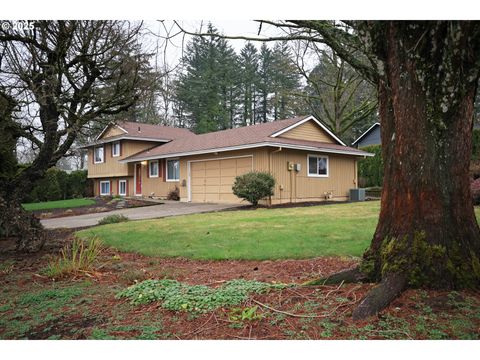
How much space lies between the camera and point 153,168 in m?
23.5

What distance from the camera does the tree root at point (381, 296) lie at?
3029 millimetres

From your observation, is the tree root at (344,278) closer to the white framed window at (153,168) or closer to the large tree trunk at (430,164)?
the large tree trunk at (430,164)

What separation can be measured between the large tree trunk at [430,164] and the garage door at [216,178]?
44.6 ft

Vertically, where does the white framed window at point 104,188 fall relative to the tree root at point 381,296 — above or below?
above

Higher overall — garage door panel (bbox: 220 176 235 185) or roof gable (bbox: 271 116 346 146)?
roof gable (bbox: 271 116 346 146)

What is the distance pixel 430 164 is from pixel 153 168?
21.4 m

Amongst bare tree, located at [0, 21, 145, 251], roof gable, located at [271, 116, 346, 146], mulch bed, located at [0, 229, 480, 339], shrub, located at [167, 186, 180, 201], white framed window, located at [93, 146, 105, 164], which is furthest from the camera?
white framed window, located at [93, 146, 105, 164]

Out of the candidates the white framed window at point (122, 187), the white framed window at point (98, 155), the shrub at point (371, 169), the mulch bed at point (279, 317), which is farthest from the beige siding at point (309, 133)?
the white framed window at point (98, 155)

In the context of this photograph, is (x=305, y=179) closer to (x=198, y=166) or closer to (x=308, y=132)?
(x=308, y=132)

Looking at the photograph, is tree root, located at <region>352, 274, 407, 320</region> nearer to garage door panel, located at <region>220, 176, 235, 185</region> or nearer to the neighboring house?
garage door panel, located at <region>220, 176, 235, 185</region>

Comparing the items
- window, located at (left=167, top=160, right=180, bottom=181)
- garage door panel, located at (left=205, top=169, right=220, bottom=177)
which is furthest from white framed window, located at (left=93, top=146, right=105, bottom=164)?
garage door panel, located at (left=205, top=169, right=220, bottom=177)

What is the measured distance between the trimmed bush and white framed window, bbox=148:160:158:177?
9594 millimetres

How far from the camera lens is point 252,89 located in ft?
118

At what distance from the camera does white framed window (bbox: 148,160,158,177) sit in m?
23.2
